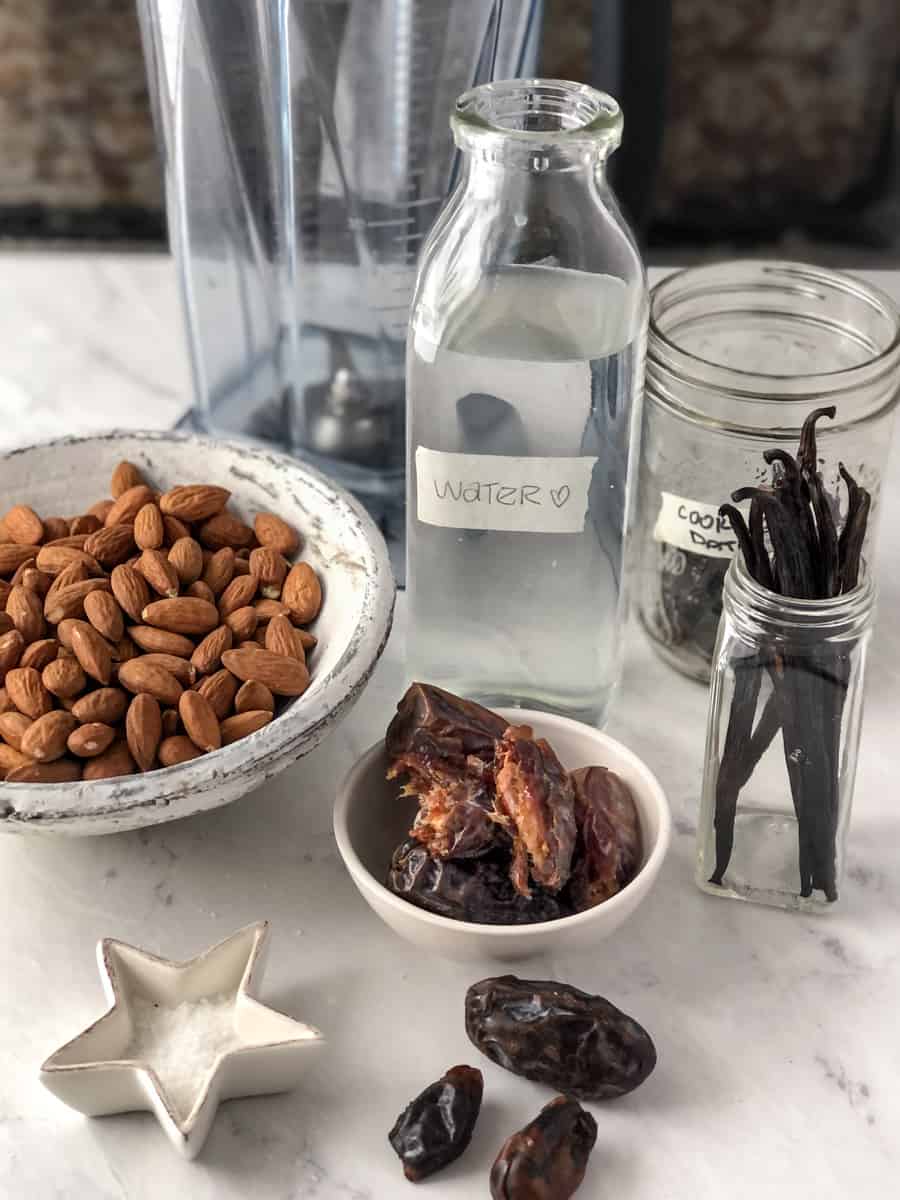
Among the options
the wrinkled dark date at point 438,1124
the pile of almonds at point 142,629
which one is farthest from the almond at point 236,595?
the wrinkled dark date at point 438,1124

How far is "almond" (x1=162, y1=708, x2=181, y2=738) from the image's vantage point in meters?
0.56

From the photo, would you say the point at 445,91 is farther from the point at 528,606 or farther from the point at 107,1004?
the point at 107,1004

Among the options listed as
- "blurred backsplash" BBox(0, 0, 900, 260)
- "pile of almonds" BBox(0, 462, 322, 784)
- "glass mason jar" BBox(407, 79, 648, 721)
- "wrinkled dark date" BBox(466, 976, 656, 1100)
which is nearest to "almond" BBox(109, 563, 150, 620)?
"pile of almonds" BBox(0, 462, 322, 784)

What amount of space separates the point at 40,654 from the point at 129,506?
0.30ft

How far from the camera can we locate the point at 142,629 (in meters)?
0.59

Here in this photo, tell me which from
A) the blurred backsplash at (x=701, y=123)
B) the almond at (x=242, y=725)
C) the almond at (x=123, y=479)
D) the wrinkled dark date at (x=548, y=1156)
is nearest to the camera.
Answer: the wrinkled dark date at (x=548, y=1156)

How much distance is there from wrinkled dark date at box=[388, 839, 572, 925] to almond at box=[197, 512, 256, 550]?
0.19 metres

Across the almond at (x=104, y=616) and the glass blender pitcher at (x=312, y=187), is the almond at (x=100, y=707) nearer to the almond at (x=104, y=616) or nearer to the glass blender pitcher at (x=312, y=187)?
the almond at (x=104, y=616)

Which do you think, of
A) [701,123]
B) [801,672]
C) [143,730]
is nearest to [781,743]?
[801,672]

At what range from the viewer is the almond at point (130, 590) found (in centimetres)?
60

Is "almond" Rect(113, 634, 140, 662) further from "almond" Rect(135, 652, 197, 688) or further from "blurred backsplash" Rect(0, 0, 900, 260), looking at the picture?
"blurred backsplash" Rect(0, 0, 900, 260)

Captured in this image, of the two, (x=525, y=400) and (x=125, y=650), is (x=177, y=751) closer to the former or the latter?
(x=125, y=650)

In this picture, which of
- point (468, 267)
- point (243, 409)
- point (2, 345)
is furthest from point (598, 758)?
point (2, 345)

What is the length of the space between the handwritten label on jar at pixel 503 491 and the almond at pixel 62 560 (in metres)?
0.14
